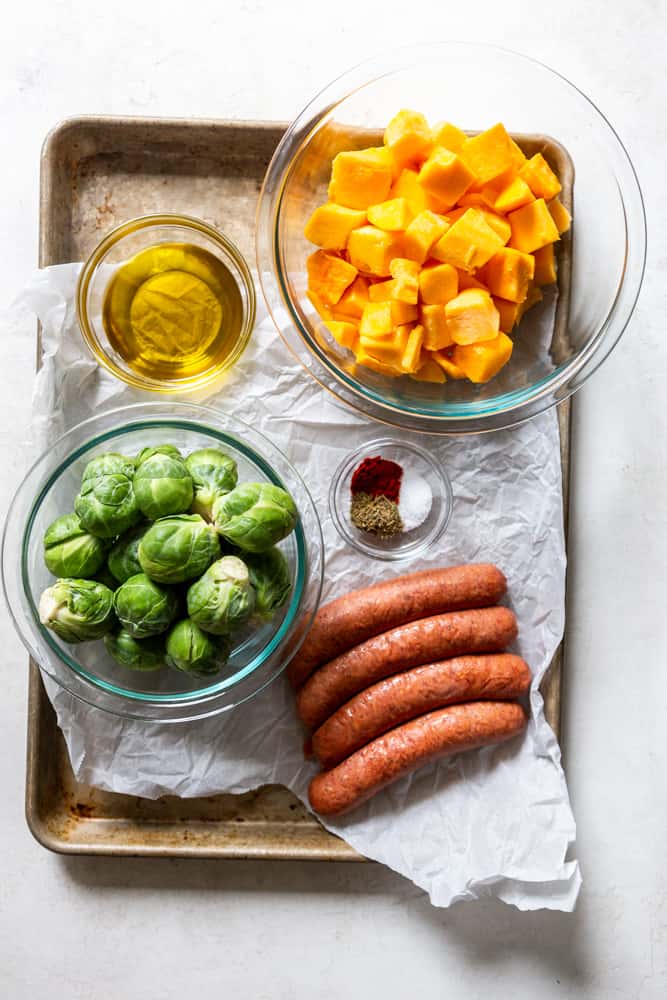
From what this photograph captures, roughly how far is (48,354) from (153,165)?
0.62 meters

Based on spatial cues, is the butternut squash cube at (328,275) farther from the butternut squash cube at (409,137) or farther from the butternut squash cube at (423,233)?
the butternut squash cube at (409,137)

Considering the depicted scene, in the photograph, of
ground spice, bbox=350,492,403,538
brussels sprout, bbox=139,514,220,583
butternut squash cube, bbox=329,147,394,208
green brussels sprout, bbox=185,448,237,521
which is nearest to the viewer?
brussels sprout, bbox=139,514,220,583

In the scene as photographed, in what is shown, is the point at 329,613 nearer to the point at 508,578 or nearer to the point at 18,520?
the point at 508,578

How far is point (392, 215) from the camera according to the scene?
2014mm

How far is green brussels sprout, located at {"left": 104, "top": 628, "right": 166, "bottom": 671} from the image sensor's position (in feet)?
6.40

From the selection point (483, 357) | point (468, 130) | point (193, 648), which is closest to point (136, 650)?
point (193, 648)

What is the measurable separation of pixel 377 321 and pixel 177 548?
0.74 m

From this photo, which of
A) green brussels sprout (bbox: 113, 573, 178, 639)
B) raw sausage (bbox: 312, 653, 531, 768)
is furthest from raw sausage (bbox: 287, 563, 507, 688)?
green brussels sprout (bbox: 113, 573, 178, 639)

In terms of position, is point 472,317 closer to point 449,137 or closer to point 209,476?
point 449,137

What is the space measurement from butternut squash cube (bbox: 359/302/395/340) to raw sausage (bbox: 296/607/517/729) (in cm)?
77

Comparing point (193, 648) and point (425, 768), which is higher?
point (193, 648)

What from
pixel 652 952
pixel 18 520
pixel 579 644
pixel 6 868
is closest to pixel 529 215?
pixel 579 644

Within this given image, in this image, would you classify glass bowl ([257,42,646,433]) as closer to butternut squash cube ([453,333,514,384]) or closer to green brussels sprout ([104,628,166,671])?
butternut squash cube ([453,333,514,384])

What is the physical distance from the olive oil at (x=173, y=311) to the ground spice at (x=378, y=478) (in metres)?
0.50
